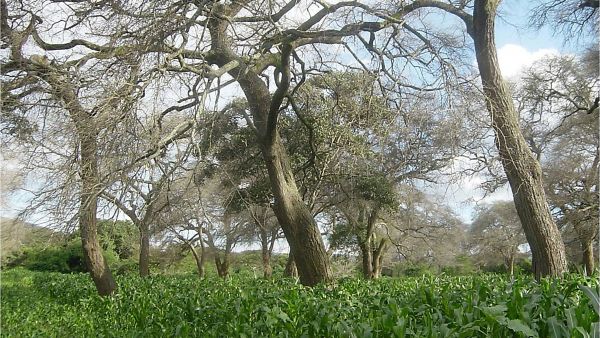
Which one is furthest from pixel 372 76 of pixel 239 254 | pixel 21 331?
pixel 239 254

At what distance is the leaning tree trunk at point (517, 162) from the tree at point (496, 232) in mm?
18033

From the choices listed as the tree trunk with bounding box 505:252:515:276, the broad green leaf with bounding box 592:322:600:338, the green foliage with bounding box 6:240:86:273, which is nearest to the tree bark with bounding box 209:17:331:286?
the broad green leaf with bounding box 592:322:600:338

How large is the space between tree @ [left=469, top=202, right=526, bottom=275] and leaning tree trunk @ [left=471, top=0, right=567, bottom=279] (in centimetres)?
1803

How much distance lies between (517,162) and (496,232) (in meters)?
21.5

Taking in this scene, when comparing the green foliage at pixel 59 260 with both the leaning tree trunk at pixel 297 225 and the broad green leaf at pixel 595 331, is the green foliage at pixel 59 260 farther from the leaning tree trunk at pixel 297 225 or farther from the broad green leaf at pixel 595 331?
the broad green leaf at pixel 595 331

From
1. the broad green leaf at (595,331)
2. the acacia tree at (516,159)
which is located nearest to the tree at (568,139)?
the acacia tree at (516,159)

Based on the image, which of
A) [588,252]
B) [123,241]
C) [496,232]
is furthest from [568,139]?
[123,241]

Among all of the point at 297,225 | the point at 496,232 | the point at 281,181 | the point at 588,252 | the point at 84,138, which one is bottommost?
the point at 297,225

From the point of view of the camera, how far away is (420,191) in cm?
1836

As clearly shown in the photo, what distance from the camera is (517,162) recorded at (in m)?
6.69

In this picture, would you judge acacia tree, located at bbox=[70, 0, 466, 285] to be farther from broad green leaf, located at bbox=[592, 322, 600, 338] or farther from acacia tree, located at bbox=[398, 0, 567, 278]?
broad green leaf, located at bbox=[592, 322, 600, 338]

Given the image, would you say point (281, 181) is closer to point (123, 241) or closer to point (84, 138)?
point (84, 138)

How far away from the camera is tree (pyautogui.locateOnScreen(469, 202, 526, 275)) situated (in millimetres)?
24853

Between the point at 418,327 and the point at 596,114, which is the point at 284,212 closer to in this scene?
the point at 418,327
